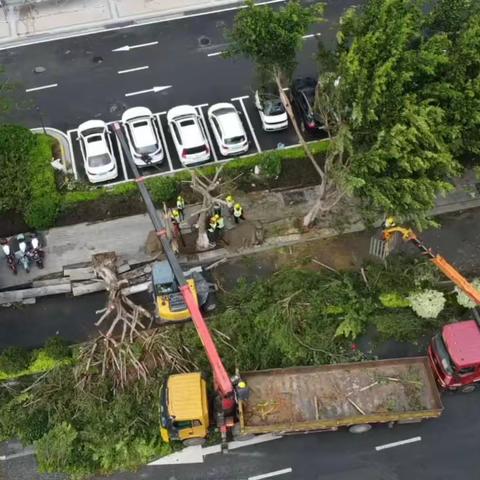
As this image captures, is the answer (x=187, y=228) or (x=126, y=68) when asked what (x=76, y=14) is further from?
(x=187, y=228)

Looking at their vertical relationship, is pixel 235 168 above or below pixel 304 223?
above

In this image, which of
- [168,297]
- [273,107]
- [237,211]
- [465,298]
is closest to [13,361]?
[168,297]

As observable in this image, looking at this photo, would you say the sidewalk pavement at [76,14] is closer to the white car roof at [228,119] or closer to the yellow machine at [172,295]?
the white car roof at [228,119]

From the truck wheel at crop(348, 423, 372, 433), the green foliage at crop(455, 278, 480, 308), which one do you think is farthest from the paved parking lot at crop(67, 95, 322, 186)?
the truck wheel at crop(348, 423, 372, 433)

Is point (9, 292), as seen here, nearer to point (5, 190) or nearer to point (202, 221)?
point (5, 190)

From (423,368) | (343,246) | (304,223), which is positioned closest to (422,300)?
(423,368)

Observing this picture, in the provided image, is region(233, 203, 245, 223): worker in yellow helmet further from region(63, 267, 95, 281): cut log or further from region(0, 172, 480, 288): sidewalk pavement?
region(63, 267, 95, 281): cut log

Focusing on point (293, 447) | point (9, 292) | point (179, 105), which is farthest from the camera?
point (179, 105)
